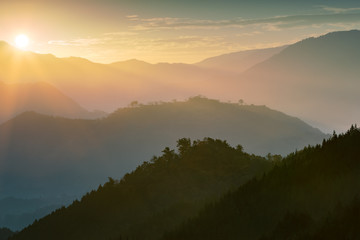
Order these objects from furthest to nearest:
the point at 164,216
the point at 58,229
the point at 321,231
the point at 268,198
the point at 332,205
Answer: the point at 58,229 < the point at 164,216 < the point at 268,198 < the point at 332,205 < the point at 321,231

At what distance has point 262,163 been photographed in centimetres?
7612

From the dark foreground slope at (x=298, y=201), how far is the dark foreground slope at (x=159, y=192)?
20798mm

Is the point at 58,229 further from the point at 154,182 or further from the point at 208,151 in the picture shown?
the point at 208,151

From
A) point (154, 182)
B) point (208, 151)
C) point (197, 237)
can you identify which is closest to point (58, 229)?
point (154, 182)

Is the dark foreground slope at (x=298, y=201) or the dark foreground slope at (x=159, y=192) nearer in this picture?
the dark foreground slope at (x=298, y=201)

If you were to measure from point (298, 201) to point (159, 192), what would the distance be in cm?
4505

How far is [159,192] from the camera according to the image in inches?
2963

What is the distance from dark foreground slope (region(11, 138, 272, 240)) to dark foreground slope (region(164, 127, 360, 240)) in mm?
20798

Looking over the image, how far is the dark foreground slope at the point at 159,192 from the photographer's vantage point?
216ft

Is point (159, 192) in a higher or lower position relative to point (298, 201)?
higher

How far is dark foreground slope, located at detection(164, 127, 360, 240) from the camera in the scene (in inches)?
1071

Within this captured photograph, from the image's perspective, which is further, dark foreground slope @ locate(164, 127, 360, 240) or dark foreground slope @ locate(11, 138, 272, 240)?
dark foreground slope @ locate(11, 138, 272, 240)

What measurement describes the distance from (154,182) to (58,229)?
2381 centimetres

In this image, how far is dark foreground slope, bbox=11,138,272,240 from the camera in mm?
65750
